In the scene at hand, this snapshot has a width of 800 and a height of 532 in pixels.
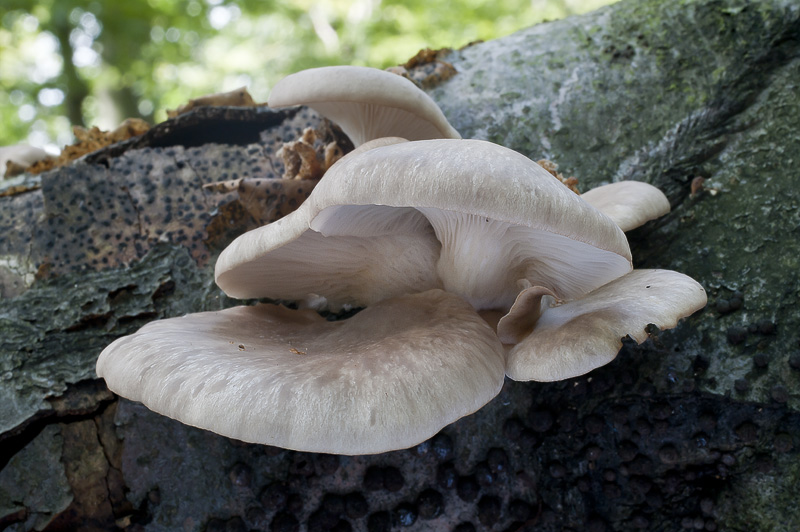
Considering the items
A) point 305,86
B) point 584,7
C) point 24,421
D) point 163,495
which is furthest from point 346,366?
point 584,7

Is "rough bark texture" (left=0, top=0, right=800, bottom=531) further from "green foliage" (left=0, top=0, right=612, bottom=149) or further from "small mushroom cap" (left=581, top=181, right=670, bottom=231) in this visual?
"green foliage" (left=0, top=0, right=612, bottom=149)

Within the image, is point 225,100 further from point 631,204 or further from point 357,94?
point 631,204

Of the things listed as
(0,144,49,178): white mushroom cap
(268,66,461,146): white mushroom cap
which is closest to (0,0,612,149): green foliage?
(0,144,49,178): white mushroom cap

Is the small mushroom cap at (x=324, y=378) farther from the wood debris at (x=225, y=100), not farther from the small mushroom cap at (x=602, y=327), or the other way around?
the wood debris at (x=225, y=100)

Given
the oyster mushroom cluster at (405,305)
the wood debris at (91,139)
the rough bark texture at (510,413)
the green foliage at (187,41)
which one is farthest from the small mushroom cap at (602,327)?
the green foliage at (187,41)

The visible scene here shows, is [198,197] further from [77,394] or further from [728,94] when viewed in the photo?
[728,94]
